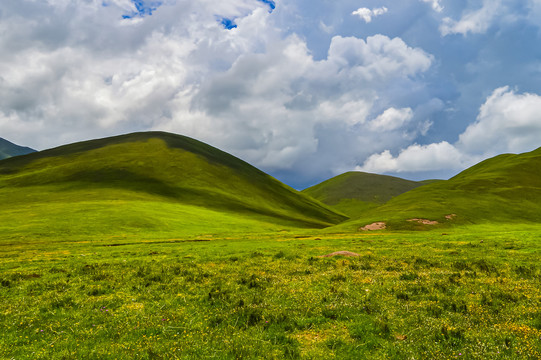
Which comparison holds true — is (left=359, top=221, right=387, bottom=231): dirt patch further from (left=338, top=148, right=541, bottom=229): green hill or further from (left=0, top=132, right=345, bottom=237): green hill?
(left=0, top=132, right=345, bottom=237): green hill

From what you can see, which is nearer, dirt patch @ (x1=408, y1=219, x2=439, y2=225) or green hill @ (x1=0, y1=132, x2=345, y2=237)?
green hill @ (x1=0, y1=132, x2=345, y2=237)

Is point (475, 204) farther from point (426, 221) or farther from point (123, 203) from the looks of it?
point (123, 203)

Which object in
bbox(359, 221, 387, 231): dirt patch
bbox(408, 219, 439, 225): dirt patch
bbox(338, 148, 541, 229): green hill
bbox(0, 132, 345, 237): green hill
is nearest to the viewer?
bbox(0, 132, 345, 237): green hill

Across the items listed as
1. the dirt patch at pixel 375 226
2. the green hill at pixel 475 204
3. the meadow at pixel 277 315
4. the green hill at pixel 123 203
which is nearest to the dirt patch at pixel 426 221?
the green hill at pixel 475 204

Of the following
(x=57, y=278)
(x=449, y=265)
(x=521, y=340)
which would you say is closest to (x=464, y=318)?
(x=521, y=340)

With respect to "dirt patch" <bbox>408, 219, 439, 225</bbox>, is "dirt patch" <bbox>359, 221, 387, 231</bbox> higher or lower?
lower

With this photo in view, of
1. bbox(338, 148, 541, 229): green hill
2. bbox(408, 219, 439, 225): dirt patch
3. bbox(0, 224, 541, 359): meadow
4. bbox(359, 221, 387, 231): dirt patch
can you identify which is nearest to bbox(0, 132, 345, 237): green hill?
bbox(359, 221, 387, 231): dirt patch

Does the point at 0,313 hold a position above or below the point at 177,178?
below

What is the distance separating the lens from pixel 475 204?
105m

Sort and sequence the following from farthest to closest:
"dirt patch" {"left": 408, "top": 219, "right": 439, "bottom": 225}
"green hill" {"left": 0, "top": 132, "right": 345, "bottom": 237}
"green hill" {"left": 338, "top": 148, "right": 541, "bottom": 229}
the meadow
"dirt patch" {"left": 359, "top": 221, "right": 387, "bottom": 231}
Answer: "green hill" {"left": 338, "top": 148, "right": 541, "bottom": 229} < "dirt patch" {"left": 408, "top": 219, "right": 439, "bottom": 225} < "dirt patch" {"left": 359, "top": 221, "right": 387, "bottom": 231} < "green hill" {"left": 0, "top": 132, "right": 345, "bottom": 237} < the meadow

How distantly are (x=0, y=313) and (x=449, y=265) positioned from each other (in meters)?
29.6

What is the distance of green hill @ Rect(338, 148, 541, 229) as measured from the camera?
302ft

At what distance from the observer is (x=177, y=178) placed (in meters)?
183

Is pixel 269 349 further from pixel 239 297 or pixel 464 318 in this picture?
pixel 464 318
